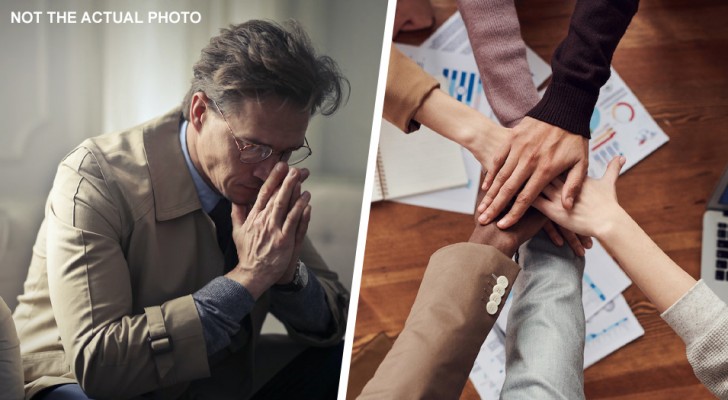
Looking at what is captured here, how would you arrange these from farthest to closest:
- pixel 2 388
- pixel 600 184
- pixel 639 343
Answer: pixel 639 343 → pixel 600 184 → pixel 2 388

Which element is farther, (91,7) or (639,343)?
(639,343)

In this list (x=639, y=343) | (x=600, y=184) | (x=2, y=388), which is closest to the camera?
(x=2, y=388)

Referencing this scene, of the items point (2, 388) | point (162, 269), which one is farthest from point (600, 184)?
point (2, 388)

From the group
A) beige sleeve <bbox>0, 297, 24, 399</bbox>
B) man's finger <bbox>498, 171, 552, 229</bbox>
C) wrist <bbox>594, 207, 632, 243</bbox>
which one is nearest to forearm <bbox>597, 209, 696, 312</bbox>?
wrist <bbox>594, 207, 632, 243</bbox>

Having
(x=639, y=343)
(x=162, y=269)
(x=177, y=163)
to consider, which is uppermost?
(x=177, y=163)

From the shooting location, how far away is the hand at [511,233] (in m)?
1.11

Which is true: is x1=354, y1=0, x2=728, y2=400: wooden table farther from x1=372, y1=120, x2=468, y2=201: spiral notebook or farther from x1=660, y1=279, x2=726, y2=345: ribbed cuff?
x1=660, y1=279, x2=726, y2=345: ribbed cuff

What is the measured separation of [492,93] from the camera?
1231 millimetres

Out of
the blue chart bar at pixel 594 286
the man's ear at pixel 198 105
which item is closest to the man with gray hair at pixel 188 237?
the man's ear at pixel 198 105

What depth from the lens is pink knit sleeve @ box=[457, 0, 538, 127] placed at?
1.20 meters

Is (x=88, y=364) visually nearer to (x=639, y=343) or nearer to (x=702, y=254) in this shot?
(x=639, y=343)

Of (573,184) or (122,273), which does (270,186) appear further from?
(573,184)

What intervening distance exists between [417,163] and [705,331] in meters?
0.64

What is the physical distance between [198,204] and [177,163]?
62 mm
